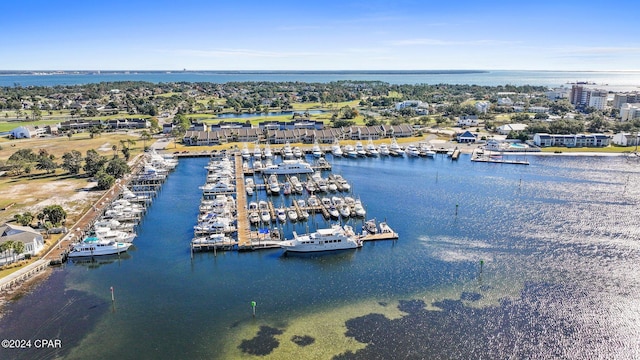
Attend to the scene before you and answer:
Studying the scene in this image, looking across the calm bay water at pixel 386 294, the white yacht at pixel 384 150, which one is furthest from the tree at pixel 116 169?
the white yacht at pixel 384 150

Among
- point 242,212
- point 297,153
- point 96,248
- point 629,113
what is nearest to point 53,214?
point 96,248

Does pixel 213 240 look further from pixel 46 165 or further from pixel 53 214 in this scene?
pixel 46 165

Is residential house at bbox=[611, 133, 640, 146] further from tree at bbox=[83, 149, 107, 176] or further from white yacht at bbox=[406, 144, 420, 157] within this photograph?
tree at bbox=[83, 149, 107, 176]

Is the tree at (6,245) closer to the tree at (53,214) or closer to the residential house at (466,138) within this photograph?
the tree at (53,214)

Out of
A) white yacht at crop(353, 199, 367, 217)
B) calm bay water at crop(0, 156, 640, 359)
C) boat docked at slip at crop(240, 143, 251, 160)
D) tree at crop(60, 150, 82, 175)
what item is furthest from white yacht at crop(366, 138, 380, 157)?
tree at crop(60, 150, 82, 175)

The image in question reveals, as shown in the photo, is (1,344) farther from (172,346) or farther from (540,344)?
(540,344)

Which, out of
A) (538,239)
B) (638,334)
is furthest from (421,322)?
(538,239)
